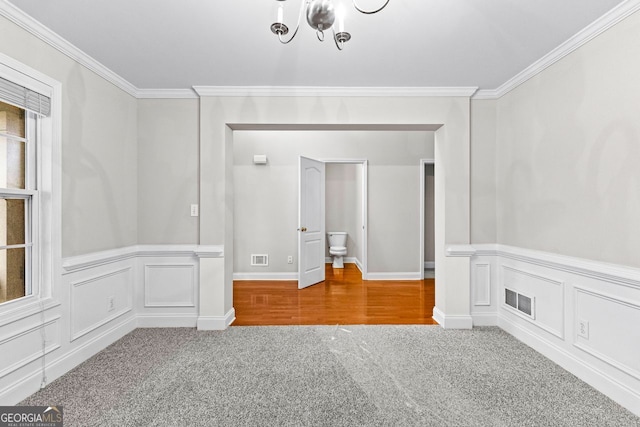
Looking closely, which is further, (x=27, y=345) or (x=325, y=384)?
(x=325, y=384)

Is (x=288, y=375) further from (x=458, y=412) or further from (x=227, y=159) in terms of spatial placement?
(x=227, y=159)

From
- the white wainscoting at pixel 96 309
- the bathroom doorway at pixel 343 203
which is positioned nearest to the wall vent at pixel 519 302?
the white wainscoting at pixel 96 309

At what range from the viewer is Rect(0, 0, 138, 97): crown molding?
6.41 ft

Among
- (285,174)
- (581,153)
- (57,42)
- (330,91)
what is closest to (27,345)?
(57,42)

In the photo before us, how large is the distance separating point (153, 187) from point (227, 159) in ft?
2.73

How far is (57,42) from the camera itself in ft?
7.53

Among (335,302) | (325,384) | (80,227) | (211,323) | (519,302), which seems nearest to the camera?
(325,384)

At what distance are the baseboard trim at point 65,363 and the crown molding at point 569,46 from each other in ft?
14.1

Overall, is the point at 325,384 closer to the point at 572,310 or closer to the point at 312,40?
the point at 572,310

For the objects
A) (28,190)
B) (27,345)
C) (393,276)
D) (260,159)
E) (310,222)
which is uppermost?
(260,159)

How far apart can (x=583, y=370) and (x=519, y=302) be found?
80 cm

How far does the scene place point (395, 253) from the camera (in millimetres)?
5387

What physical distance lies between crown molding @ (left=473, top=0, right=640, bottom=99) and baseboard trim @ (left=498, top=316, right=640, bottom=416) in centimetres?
232

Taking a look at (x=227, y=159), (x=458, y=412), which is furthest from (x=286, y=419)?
(x=227, y=159)
